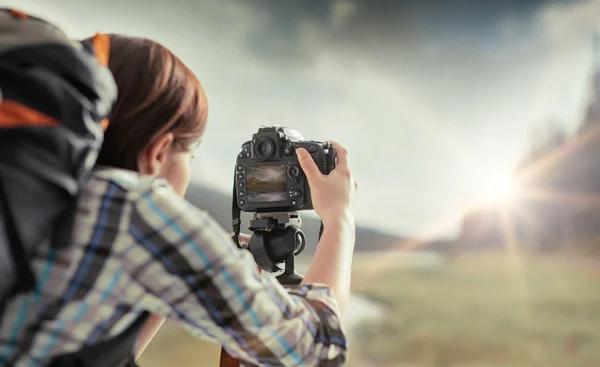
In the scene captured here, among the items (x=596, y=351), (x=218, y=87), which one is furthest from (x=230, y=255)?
(x=596, y=351)

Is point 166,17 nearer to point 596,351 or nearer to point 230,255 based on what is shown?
point 230,255

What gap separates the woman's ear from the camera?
57cm

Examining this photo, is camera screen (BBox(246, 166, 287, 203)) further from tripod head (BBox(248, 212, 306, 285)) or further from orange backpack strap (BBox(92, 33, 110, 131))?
orange backpack strap (BBox(92, 33, 110, 131))

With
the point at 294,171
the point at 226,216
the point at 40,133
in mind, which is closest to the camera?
the point at 40,133

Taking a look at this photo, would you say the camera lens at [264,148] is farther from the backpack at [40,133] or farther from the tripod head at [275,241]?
the backpack at [40,133]

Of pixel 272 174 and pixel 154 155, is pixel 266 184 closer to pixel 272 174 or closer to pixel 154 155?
pixel 272 174

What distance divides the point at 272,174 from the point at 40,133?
0.53 m

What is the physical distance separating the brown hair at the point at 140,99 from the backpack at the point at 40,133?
8 cm

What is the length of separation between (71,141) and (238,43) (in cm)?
274

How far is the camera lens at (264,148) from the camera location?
947 mm

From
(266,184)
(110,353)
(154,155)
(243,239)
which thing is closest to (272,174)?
(266,184)

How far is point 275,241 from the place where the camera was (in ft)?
3.15

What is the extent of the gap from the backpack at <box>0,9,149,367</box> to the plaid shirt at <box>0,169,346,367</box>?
0.06 feet

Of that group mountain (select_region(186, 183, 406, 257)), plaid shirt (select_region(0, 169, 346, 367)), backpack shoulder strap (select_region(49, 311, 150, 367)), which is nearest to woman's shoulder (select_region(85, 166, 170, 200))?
plaid shirt (select_region(0, 169, 346, 367))
